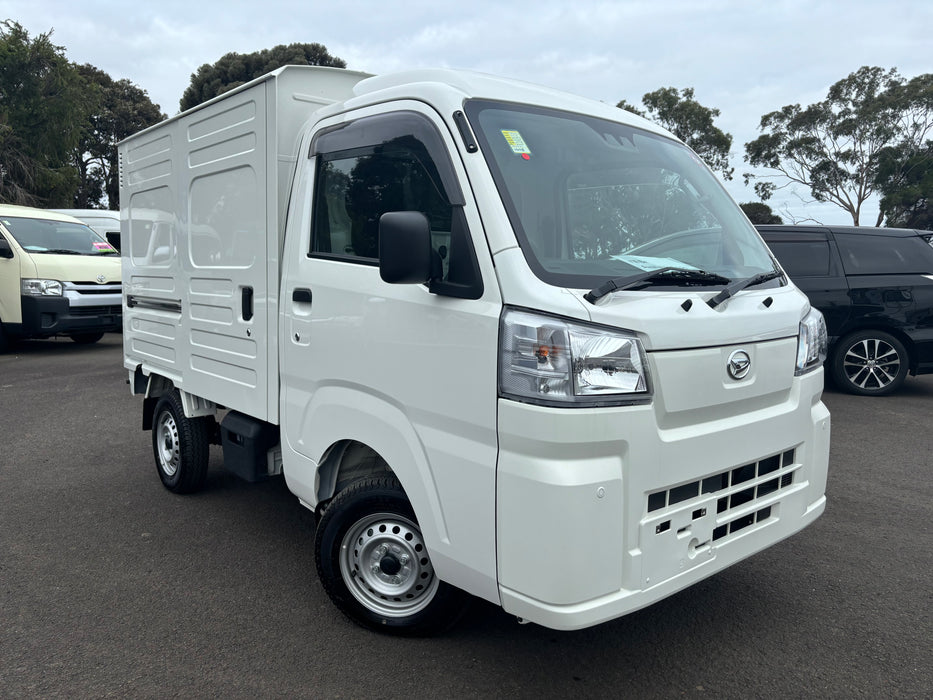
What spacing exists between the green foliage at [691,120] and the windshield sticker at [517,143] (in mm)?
31944

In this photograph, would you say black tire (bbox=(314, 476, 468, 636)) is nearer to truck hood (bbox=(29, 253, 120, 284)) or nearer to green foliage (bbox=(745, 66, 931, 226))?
truck hood (bbox=(29, 253, 120, 284))

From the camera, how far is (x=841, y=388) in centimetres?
838

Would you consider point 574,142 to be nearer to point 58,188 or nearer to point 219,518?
point 219,518

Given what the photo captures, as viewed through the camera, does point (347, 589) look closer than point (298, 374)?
Yes

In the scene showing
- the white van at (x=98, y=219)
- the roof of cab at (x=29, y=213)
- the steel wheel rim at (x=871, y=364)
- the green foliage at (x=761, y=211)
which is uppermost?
the green foliage at (x=761, y=211)

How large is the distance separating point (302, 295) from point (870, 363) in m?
7.16

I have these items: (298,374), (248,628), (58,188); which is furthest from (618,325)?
(58,188)

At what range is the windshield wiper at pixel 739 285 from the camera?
8.38 feet

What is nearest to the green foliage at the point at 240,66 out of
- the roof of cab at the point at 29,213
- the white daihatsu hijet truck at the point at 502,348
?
the roof of cab at the point at 29,213

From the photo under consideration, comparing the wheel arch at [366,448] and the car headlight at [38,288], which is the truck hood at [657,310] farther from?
the car headlight at [38,288]

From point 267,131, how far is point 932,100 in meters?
34.7

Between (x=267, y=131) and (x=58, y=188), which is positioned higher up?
(x=58, y=188)

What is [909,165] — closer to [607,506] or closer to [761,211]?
[761,211]

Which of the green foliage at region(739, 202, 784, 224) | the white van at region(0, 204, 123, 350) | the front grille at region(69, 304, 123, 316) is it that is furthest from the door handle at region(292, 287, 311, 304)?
the green foliage at region(739, 202, 784, 224)
